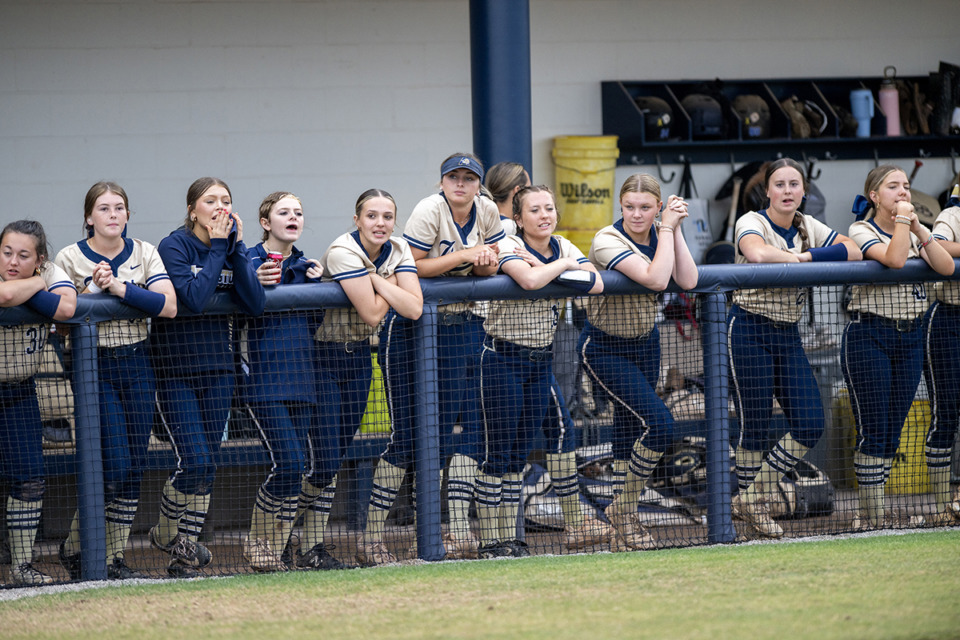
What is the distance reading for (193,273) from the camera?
3703 mm

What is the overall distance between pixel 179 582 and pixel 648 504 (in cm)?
190

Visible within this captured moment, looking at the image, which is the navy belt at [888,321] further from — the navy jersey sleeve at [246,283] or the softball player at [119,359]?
the softball player at [119,359]

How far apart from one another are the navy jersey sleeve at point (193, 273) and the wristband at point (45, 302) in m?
0.38

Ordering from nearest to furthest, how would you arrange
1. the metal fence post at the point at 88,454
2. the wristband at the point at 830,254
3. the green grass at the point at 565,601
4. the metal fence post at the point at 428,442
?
the green grass at the point at 565,601
the metal fence post at the point at 88,454
the metal fence post at the point at 428,442
the wristband at the point at 830,254

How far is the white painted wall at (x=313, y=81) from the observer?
7.09 meters

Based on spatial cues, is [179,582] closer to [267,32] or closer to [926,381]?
[926,381]

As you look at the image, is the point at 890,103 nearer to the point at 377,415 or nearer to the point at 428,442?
the point at 377,415

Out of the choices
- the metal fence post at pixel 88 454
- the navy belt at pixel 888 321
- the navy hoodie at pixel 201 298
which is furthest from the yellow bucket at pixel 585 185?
the metal fence post at pixel 88 454

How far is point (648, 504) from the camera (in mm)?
4477

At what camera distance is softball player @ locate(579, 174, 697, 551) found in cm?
405

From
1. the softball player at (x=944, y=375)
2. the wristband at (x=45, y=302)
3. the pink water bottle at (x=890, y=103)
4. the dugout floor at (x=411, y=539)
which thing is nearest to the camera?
the wristband at (x=45, y=302)

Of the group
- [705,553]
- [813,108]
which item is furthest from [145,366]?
[813,108]

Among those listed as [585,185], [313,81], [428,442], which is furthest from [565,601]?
[313,81]

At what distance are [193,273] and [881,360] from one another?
2.69m
